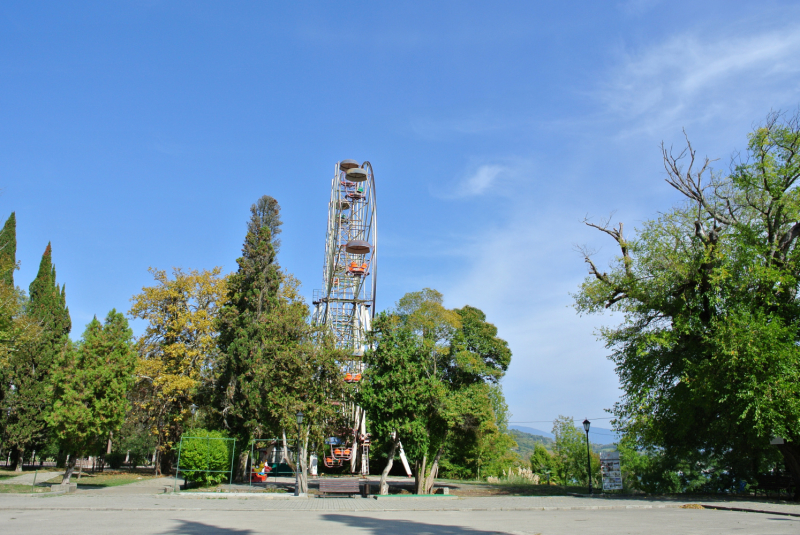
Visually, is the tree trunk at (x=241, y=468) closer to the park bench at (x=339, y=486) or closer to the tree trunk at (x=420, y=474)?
the park bench at (x=339, y=486)

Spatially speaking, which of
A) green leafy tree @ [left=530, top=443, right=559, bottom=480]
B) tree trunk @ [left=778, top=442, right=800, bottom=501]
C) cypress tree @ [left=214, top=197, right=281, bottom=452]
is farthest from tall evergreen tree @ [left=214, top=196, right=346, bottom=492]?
green leafy tree @ [left=530, top=443, right=559, bottom=480]

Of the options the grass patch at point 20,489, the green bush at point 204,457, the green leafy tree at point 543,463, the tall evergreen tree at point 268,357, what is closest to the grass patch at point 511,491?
the tall evergreen tree at point 268,357

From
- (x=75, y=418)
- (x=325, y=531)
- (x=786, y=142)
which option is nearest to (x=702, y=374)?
(x=786, y=142)

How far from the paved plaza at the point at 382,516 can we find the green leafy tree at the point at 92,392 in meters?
4.83

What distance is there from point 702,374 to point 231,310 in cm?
2252

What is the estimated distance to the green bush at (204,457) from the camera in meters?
20.7

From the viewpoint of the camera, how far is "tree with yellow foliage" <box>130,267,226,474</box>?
1136 inches

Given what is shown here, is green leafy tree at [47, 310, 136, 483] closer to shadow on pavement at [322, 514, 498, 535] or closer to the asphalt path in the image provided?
the asphalt path

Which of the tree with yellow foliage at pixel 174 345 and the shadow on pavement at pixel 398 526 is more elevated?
the tree with yellow foliage at pixel 174 345

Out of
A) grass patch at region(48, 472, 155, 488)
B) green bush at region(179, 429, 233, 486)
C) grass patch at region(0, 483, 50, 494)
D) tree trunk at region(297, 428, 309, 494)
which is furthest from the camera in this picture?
grass patch at region(48, 472, 155, 488)

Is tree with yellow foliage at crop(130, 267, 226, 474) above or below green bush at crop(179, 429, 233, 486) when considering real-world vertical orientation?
above

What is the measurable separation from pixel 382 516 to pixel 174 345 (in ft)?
66.1

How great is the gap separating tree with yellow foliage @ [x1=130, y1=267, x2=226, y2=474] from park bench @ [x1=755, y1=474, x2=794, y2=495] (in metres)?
27.1

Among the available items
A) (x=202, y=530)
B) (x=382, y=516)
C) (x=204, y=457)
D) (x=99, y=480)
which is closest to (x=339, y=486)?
(x=204, y=457)
